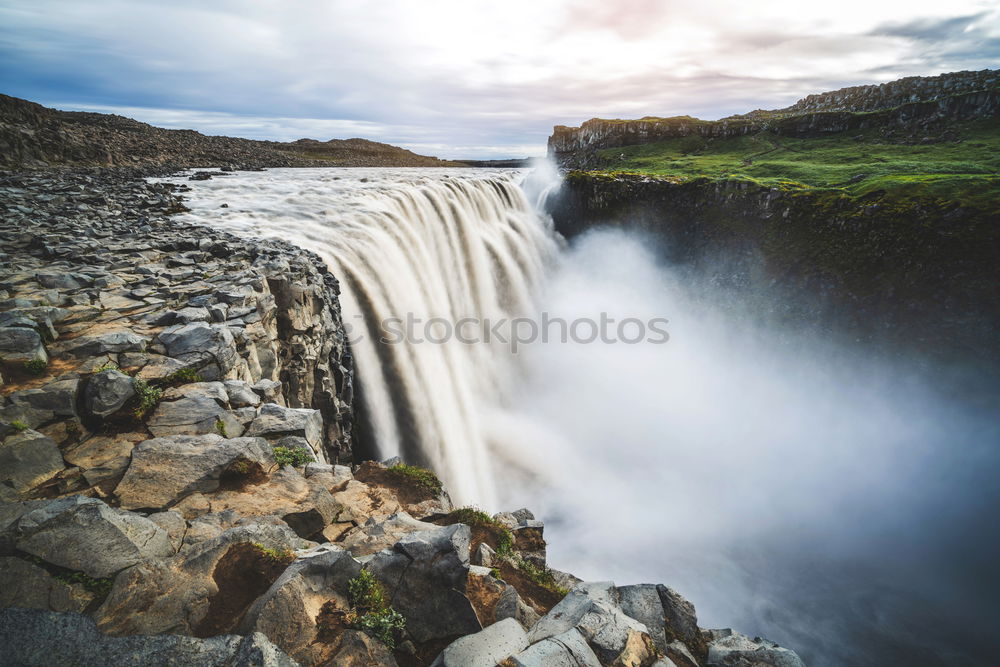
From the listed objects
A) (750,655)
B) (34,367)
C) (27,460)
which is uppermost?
(34,367)

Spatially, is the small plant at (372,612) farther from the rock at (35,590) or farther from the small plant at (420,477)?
the small plant at (420,477)

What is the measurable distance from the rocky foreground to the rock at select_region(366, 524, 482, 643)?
24 mm

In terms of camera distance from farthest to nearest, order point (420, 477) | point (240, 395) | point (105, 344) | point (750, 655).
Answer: point (420, 477) < point (240, 395) < point (105, 344) < point (750, 655)

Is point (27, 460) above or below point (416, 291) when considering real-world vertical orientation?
above

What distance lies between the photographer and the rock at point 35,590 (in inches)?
159

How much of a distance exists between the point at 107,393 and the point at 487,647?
294 inches

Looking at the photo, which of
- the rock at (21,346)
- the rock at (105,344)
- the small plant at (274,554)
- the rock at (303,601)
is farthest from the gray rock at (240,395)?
the rock at (303,601)

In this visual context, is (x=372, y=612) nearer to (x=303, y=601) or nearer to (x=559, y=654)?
(x=303, y=601)

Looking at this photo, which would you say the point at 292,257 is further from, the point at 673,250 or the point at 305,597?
the point at 673,250

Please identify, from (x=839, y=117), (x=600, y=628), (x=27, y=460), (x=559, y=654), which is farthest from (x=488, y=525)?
(x=839, y=117)

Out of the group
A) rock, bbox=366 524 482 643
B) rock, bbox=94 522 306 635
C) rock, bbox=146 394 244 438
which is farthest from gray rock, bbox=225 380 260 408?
rock, bbox=366 524 482 643

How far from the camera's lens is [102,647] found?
3.95m

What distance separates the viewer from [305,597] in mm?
5066

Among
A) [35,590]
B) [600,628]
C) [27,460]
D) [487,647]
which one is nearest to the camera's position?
[35,590]
